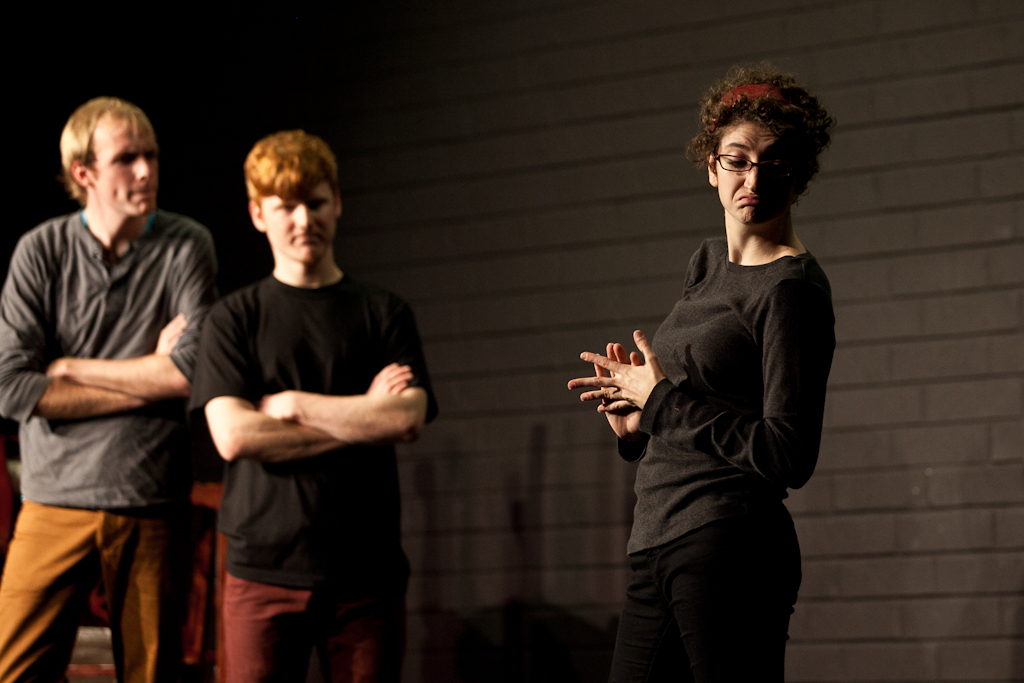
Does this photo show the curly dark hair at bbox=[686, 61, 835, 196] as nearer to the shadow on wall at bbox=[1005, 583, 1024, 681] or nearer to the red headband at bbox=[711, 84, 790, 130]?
the red headband at bbox=[711, 84, 790, 130]

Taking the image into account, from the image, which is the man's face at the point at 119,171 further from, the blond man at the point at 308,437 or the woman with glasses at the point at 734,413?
the woman with glasses at the point at 734,413

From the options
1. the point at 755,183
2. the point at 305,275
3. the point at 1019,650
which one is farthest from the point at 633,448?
the point at 1019,650

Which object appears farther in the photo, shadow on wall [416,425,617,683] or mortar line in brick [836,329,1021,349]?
shadow on wall [416,425,617,683]

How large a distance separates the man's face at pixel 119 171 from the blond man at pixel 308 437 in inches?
16.0

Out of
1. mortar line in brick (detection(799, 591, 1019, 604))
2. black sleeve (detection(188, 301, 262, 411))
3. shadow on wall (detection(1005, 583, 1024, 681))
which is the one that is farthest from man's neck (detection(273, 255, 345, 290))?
shadow on wall (detection(1005, 583, 1024, 681))

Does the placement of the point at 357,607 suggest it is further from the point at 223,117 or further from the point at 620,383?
the point at 223,117

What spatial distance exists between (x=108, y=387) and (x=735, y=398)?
178 cm

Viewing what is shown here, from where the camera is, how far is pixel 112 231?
285cm

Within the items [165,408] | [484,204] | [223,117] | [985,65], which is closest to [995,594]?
[985,65]

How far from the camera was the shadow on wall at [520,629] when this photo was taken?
143 inches

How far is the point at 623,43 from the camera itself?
12.3ft

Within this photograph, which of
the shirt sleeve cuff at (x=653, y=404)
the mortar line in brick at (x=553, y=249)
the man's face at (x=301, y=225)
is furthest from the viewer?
the mortar line in brick at (x=553, y=249)

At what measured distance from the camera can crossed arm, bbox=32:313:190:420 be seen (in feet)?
8.71

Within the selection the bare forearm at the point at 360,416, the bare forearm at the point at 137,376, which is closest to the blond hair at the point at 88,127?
the bare forearm at the point at 137,376
